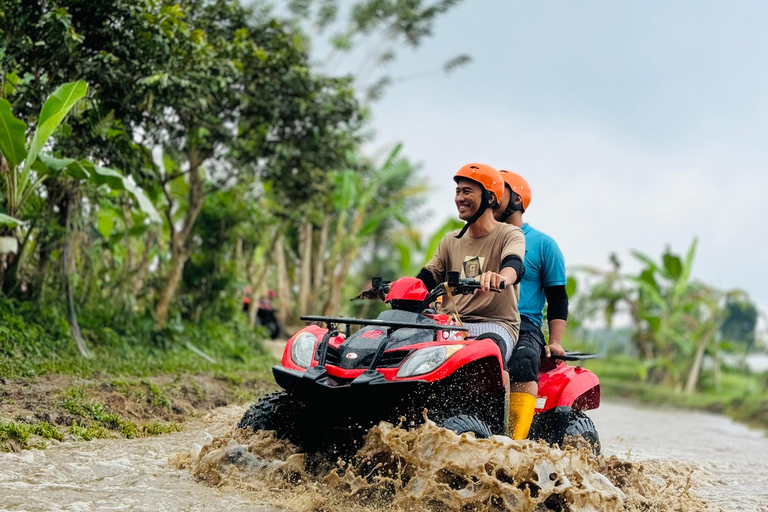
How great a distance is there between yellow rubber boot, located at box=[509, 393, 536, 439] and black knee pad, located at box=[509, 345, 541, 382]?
91 mm

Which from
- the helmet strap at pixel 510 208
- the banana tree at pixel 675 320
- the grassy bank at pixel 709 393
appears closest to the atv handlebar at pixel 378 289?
the helmet strap at pixel 510 208

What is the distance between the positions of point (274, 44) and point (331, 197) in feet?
21.4

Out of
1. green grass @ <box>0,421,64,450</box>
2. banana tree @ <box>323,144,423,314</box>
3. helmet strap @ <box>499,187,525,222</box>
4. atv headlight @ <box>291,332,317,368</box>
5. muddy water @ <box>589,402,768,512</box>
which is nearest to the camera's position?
atv headlight @ <box>291,332,317,368</box>

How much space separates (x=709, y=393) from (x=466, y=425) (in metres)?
18.3

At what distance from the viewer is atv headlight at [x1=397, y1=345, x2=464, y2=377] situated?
3.62m

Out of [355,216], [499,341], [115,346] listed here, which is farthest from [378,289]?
[355,216]

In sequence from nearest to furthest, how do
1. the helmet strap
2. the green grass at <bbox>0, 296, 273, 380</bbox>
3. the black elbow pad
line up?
the black elbow pad, the helmet strap, the green grass at <bbox>0, 296, 273, 380</bbox>

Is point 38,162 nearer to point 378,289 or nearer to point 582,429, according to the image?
point 378,289

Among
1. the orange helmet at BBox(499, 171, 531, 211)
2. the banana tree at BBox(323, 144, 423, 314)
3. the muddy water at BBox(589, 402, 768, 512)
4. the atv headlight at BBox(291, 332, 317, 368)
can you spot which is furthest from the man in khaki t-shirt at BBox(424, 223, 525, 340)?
the banana tree at BBox(323, 144, 423, 314)

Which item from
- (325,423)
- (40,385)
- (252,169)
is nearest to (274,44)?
(252,169)

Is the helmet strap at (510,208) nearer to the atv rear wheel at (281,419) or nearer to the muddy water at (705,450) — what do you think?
the muddy water at (705,450)

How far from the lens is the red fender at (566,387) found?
467 cm

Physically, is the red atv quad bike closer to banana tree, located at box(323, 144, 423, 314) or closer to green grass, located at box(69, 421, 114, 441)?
green grass, located at box(69, 421, 114, 441)

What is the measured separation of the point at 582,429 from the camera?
15.6 ft
